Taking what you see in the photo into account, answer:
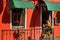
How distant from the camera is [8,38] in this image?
18844 mm

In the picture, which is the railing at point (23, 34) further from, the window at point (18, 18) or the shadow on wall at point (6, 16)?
the shadow on wall at point (6, 16)

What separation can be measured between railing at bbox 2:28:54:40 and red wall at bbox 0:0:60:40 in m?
0.41

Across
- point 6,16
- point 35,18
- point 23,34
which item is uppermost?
point 6,16

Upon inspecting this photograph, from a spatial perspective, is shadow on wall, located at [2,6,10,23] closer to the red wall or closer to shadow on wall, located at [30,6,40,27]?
the red wall

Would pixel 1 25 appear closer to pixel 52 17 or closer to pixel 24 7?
pixel 24 7

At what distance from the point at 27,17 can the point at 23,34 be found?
3.95 feet

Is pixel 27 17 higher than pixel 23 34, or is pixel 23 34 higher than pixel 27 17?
pixel 27 17

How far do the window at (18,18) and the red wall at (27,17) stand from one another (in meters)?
0.37

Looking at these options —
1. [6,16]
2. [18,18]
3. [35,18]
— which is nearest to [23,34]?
[18,18]

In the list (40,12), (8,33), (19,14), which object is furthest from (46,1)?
(8,33)

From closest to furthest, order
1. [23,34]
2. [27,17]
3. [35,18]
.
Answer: [23,34] → [27,17] → [35,18]

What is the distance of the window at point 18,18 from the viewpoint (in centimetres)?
1923

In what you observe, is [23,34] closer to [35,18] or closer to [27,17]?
[27,17]

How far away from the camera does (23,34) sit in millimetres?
19359
